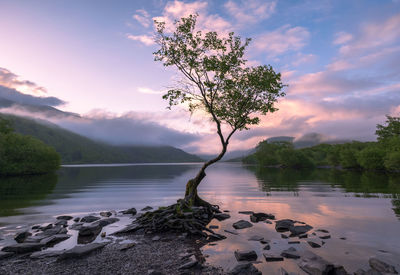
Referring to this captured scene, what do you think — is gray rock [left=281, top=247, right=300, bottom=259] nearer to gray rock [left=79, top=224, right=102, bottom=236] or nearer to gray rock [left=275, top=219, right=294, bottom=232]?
gray rock [left=275, top=219, right=294, bottom=232]

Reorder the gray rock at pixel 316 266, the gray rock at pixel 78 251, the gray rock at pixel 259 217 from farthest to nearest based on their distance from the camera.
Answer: the gray rock at pixel 259 217 → the gray rock at pixel 78 251 → the gray rock at pixel 316 266

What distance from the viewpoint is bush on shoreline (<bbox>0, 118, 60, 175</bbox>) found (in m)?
118

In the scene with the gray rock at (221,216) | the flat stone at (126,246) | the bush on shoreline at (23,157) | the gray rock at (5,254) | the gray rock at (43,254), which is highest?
the bush on shoreline at (23,157)

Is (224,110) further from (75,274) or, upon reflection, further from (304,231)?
(75,274)

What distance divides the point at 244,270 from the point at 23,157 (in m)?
153

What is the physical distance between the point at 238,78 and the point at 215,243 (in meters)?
21.3

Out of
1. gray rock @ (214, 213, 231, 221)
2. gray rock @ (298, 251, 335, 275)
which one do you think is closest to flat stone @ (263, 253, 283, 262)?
gray rock @ (298, 251, 335, 275)

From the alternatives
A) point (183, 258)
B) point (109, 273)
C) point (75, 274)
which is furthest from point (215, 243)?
point (75, 274)

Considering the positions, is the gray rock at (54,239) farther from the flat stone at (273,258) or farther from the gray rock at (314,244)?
the gray rock at (314,244)

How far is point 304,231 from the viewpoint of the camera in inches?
847

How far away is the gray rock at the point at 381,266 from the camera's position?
Answer: 528 inches

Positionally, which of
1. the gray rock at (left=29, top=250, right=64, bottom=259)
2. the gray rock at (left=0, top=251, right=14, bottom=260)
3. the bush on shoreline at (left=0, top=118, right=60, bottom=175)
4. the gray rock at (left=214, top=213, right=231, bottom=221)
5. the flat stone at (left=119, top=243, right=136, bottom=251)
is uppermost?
the bush on shoreline at (left=0, top=118, right=60, bottom=175)

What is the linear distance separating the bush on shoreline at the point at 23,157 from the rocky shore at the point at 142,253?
408 ft

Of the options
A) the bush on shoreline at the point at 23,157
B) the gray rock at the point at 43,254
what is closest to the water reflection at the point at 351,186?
the gray rock at the point at 43,254
